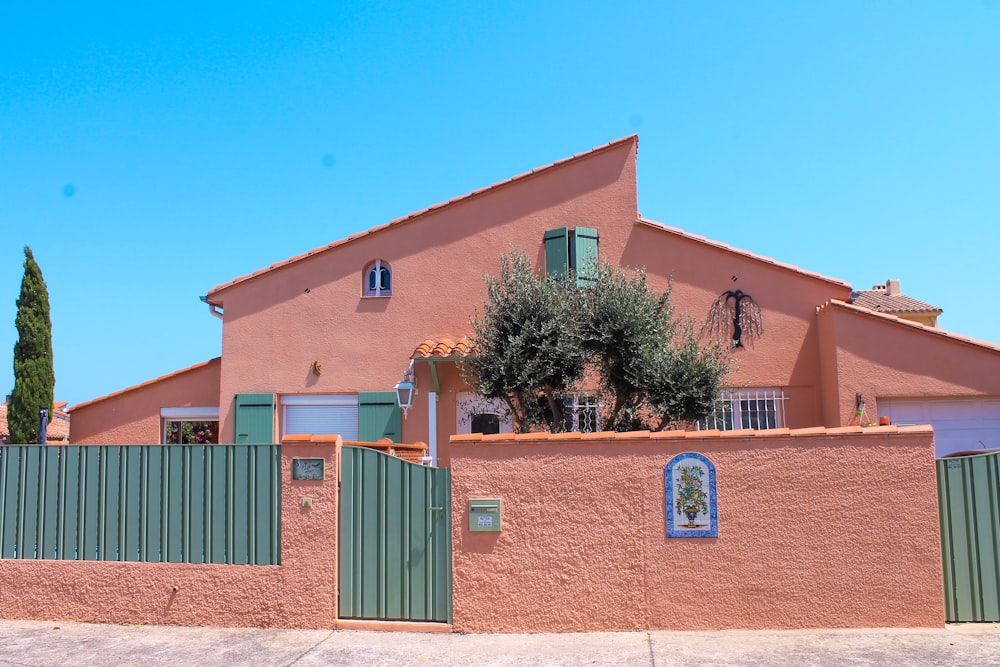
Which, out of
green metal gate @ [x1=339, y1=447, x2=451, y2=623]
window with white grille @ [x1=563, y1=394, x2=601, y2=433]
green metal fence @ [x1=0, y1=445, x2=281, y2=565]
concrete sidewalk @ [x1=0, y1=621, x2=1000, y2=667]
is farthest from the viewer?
window with white grille @ [x1=563, y1=394, x2=601, y2=433]

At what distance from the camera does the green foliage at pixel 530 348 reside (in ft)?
33.7

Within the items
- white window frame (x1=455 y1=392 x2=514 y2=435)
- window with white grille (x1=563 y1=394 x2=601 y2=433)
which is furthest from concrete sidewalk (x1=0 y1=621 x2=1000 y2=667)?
white window frame (x1=455 y1=392 x2=514 y2=435)

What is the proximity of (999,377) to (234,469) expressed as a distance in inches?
410

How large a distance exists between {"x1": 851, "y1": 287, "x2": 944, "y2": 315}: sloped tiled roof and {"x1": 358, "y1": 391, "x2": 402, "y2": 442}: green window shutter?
11.1m

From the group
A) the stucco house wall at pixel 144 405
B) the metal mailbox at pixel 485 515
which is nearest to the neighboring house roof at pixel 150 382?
the stucco house wall at pixel 144 405

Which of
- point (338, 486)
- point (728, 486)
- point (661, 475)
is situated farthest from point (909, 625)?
point (338, 486)

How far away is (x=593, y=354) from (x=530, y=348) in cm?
83

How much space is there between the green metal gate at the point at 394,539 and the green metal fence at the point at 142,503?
2.45 ft

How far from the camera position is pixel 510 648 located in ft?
23.8

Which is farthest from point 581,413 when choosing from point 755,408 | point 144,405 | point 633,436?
point 144,405

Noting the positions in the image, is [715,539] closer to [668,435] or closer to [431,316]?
[668,435]

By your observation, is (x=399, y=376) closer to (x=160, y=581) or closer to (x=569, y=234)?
(x=569, y=234)

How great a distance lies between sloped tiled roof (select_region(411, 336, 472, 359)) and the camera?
503 inches

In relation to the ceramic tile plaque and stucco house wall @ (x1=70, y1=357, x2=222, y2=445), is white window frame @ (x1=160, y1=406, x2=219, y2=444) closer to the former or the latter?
stucco house wall @ (x1=70, y1=357, x2=222, y2=445)
